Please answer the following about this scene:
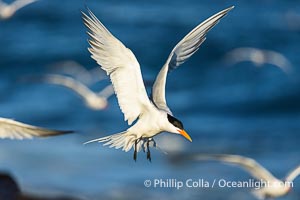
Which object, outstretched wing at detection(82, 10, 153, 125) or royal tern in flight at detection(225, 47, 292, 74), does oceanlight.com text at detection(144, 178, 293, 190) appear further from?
royal tern in flight at detection(225, 47, 292, 74)

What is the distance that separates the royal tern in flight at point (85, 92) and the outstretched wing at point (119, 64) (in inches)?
173

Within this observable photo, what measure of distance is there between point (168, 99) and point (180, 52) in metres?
6.85

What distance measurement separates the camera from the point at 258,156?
34.6 ft

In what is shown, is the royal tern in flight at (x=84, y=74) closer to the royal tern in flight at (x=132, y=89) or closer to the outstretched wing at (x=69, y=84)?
the outstretched wing at (x=69, y=84)

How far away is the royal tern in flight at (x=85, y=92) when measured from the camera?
35.7 feet

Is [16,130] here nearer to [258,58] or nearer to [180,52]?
[180,52]

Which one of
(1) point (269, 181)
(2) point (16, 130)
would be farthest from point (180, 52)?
(1) point (269, 181)

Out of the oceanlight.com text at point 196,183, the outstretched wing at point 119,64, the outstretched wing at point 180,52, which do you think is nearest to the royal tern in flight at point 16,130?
the outstretched wing at point 119,64

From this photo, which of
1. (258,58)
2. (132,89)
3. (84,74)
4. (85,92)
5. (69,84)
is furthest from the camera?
(258,58)

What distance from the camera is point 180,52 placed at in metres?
6.75

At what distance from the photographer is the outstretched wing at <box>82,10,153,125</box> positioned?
239 inches

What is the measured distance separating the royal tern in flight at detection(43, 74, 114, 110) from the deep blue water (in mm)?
393

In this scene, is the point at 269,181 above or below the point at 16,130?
above

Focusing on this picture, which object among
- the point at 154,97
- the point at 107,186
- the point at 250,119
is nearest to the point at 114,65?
the point at 154,97
